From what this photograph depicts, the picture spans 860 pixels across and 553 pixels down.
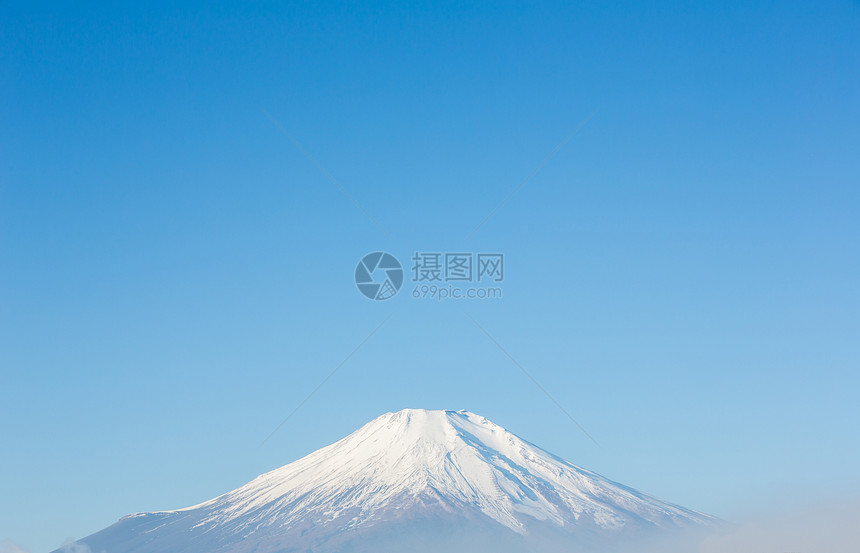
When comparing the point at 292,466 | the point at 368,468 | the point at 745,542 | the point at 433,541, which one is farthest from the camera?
the point at 292,466

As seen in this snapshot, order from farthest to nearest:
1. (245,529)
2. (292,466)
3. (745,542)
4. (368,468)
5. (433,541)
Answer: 1. (292,466)
2. (368,468)
3. (245,529)
4. (433,541)
5. (745,542)

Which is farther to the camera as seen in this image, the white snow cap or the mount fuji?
the white snow cap

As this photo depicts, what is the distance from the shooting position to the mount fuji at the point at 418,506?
132 metres

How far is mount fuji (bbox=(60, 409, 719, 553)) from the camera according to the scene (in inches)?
5207

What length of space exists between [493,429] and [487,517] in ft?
76.8

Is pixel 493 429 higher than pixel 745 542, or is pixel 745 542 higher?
pixel 493 429

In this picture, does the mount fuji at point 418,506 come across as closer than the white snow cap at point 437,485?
Yes

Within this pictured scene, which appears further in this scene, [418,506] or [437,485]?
[437,485]

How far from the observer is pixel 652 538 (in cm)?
13338

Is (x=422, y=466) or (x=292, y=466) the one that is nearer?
(x=422, y=466)

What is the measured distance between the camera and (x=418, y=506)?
451 ft

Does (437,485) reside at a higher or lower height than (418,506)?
higher

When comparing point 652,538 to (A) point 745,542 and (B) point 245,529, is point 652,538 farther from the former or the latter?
(B) point 245,529

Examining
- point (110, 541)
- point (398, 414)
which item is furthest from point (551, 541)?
point (110, 541)
